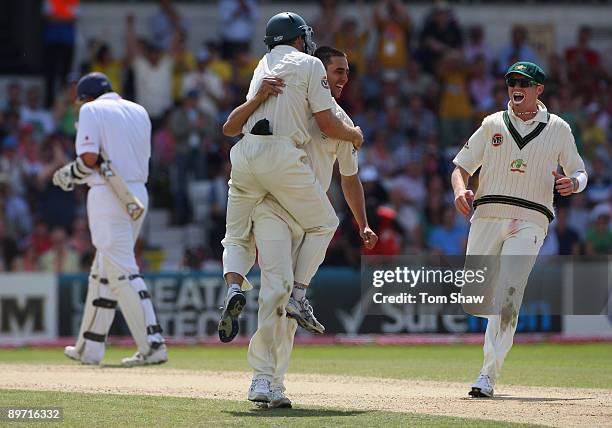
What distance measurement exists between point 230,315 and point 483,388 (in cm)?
210

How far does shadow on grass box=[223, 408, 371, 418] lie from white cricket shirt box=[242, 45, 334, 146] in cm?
180

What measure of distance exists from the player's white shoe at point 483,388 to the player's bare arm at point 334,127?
6.73ft

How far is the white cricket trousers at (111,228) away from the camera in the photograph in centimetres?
1223

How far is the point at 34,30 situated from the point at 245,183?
41.6 feet

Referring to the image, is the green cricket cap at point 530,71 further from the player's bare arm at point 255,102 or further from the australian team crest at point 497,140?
the player's bare arm at point 255,102

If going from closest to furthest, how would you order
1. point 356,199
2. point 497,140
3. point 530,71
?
point 356,199 < point 530,71 < point 497,140

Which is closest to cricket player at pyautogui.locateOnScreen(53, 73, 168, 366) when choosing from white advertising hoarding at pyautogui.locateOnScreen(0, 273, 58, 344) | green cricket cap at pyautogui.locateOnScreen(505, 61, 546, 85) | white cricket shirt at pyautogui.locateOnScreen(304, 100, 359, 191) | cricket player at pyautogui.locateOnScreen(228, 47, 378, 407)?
cricket player at pyautogui.locateOnScreen(228, 47, 378, 407)

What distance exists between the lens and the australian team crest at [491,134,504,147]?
981cm

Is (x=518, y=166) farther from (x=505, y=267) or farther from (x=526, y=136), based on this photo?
(x=505, y=267)

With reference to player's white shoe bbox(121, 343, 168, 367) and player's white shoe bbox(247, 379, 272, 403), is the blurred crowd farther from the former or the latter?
player's white shoe bbox(247, 379, 272, 403)

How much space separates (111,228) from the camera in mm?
12211

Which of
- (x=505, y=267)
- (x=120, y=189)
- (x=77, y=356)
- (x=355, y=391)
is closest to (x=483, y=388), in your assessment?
(x=505, y=267)

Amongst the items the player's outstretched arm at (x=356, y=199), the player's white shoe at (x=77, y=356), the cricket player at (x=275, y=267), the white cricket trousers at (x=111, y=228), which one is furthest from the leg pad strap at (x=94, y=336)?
the player's outstretched arm at (x=356, y=199)

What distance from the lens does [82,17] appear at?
2308 cm
